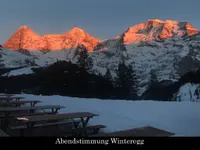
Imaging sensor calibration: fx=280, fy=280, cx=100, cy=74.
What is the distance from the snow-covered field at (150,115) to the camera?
6.32 m

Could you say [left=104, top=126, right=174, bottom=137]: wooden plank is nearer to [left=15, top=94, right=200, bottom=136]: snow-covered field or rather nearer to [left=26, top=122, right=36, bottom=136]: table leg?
[left=15, top=94, right=200, bottom=136]: snow-covered field

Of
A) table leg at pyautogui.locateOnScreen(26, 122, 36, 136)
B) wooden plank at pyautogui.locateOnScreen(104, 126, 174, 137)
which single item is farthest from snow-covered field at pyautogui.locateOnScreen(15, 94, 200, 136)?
table leg at pyautogui.locateOnScreen(26, 122, 36, 136)

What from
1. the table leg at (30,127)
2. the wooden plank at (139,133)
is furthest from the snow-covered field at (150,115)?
the table leg at (30,127)

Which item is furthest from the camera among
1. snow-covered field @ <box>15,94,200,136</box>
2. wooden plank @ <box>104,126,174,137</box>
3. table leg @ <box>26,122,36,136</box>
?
snow-covered field @ <box>15,94,200,136</box>


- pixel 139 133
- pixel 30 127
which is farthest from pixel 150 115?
pixel 139 133

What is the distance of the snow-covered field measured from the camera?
20.7 ft

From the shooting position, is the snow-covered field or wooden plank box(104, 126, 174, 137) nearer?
wooden plank box(104, 126, 174, 137)

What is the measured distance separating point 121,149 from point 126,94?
1496 inches

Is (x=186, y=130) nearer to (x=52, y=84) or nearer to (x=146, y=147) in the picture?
(x=146, y=147)

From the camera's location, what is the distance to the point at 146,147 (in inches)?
97.3

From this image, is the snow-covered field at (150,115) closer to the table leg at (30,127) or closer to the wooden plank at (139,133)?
the wooden plank at (139,133)

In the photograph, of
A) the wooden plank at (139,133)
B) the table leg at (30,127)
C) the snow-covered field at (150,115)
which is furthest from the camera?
the snow-covered field at (150,115)

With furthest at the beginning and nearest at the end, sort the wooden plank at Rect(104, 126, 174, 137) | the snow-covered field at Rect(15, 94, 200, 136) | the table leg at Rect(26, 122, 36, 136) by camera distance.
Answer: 1. the snow-covered field at Rect(15, 94, 200, 136)
2. the table leg at Rect(26, 122, 36, 136)
3. the wooden plank at Rect(104, 126, 174, 137)

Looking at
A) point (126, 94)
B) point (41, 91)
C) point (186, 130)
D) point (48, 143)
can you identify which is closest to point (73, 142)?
point (48, 143)
